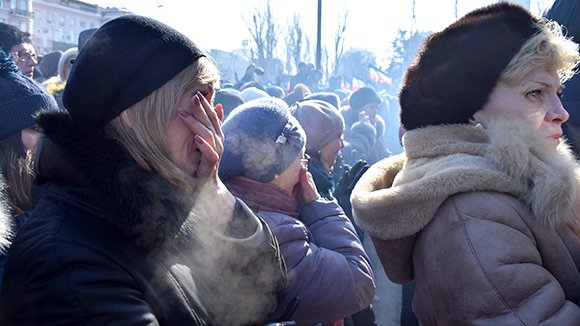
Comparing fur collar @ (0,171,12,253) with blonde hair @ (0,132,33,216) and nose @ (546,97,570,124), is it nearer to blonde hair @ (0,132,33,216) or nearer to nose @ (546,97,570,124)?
blonde hair @ (0,132,33,216)

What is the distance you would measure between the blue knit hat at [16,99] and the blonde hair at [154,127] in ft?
4.48

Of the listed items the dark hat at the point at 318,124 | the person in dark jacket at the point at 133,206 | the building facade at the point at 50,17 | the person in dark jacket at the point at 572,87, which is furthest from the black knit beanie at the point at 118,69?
the building facade at the point at 50,17

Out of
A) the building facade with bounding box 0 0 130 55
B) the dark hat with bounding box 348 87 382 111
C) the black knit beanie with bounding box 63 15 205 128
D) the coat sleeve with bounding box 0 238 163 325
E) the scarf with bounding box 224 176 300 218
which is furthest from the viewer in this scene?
the building facade with bounding box 0 0 130 55

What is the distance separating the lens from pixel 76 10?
64625mm

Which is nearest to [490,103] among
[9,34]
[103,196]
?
[103,196]

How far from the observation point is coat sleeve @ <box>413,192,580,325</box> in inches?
52.4

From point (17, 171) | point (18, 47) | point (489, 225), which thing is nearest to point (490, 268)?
point (489, 225)

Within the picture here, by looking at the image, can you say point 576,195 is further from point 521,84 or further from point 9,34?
point 9,34

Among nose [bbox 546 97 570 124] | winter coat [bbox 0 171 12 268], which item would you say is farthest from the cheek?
nose [bbox 546 97 570 124]

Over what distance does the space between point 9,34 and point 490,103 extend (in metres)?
5.30

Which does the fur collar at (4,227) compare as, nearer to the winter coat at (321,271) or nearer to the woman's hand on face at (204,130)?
the woman's hand on face at (204,130)

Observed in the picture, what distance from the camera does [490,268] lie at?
4.49 feet

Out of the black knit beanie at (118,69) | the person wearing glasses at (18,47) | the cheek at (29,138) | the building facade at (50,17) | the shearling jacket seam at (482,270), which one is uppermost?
the black knit beanie at (118,69)

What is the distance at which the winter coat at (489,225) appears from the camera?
1.35 metres
